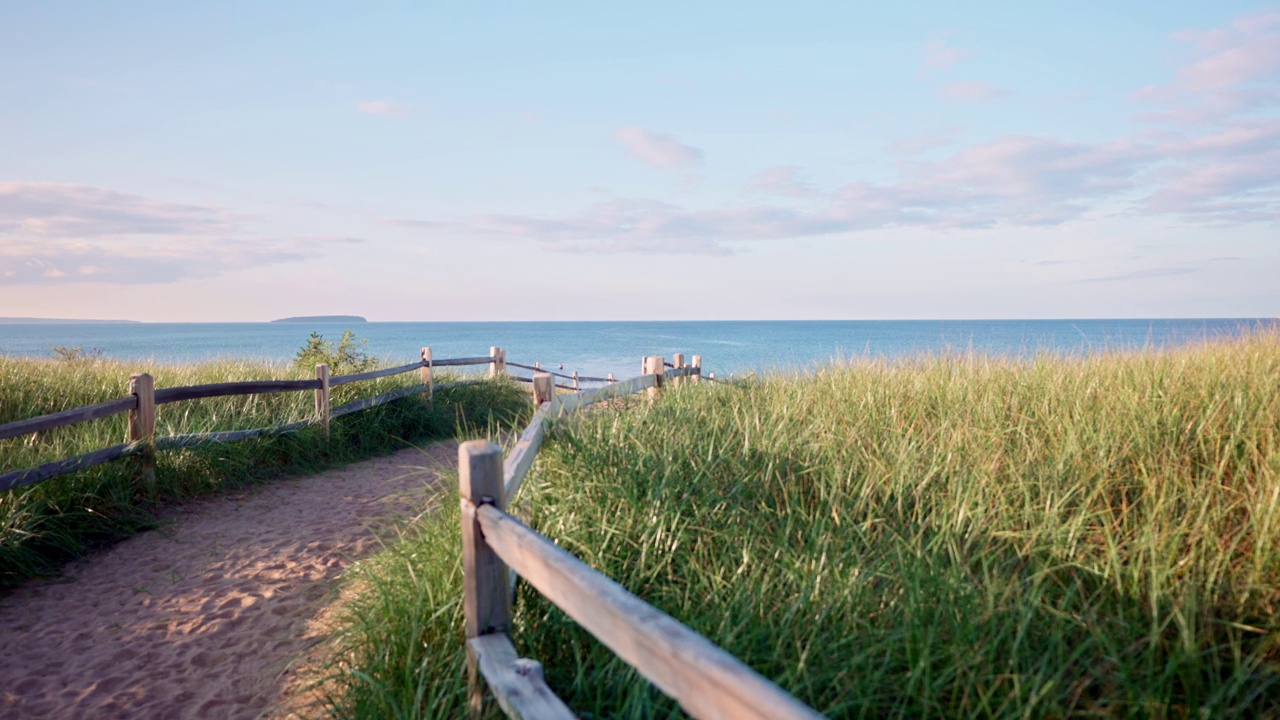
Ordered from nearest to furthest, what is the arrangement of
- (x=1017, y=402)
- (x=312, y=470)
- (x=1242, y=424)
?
1. (x=1242, y=424)
2. (x=1017, y=402)
3. (x=312, y=470)

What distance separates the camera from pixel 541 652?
3113mm

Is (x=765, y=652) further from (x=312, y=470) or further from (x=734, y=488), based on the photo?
(x=312, y=470)

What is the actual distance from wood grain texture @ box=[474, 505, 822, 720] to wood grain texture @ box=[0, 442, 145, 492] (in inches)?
201

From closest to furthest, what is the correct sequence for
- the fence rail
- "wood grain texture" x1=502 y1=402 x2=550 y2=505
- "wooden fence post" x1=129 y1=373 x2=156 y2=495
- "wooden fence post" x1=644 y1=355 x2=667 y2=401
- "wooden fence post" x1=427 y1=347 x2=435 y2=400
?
1. "wood grain texture" x1=502 y1=402 x2=550 y2=505
2. the fence rail
3. "wooden fence post" x1=129 y1=373 x2=156 y2=495
4. "wooden fence post" x1=644 y1=355 x2=667 y2=401
5. "wooden fence post" x1=427 y1=347 x2=435 y2=400

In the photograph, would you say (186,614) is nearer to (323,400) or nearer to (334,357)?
(323,400)

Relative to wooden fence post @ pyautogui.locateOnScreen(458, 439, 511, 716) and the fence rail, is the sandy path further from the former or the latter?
wooden fence post @ pyautogui.locateOnScreen(458, 439, 511, 716)

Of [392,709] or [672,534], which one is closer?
[392,709]

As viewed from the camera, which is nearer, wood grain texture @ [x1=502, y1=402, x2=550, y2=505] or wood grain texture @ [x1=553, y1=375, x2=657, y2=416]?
wood grain texture @ [x1=502, y1=402, x2=550, y2=505]

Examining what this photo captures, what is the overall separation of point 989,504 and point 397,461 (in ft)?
26.1

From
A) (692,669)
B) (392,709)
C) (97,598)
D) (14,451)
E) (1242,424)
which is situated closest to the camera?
(692,669)

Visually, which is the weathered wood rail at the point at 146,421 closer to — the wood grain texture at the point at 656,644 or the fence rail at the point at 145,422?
the fence rail at the point at 145,422

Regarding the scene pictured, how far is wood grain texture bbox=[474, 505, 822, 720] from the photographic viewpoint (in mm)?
1516

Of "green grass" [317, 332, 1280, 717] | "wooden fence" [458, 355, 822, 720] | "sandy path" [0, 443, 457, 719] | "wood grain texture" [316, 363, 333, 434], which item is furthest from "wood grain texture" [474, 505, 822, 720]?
"wood grain texture" [316, 363, 333, 434]

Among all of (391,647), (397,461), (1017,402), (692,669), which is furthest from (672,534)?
(397,461)
